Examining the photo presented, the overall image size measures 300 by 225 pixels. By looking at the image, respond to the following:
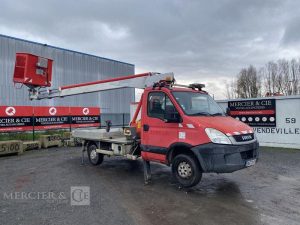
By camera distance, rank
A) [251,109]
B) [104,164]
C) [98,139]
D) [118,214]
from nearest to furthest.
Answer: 1. [118,214]
2. [98,139]
3. [104,164]
4. [251,109]

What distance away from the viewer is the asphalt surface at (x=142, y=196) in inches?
195

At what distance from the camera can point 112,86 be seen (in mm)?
9156

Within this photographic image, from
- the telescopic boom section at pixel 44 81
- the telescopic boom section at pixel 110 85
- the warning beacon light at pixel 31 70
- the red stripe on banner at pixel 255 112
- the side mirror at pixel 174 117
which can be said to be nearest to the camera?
the side mirror at pixel 174 117

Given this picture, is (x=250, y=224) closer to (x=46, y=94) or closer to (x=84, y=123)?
(x=46, y=94)

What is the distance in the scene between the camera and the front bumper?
5863 millimetres

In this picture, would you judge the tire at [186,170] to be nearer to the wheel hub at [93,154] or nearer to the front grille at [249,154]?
the front grille at [249,154]

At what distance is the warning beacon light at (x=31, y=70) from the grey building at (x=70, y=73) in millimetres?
13775

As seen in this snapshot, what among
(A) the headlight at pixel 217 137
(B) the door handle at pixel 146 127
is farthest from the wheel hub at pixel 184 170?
(B) the door handle at pixel 146 127

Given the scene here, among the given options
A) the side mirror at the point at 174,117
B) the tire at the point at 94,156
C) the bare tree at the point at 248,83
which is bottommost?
the tire at the point at 94,156

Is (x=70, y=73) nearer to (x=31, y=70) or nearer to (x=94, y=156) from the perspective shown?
(x=31, y=70)

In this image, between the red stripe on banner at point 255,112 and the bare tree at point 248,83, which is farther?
the bare tree at point 248,83

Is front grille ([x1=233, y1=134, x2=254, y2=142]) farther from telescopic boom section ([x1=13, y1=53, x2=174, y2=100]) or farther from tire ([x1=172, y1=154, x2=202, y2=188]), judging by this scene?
telescopic boom section ([x1=13, y1=53, x2=174, y2=100])

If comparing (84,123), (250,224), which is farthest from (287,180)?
(84,123)

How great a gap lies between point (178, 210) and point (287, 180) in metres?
3.82
